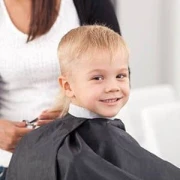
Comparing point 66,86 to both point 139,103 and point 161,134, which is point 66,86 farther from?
point 139,103

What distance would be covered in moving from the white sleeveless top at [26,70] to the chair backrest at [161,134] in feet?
2.15

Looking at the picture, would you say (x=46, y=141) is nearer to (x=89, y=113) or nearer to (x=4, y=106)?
(x=89, y=113)

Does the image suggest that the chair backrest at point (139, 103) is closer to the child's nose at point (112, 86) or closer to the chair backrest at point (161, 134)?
the chair backrest at point (161, 134)

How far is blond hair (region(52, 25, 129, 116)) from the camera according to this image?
48.6 inches

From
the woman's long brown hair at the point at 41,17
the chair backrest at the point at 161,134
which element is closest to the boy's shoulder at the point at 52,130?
the woman's long brown hair at the point at 41,17

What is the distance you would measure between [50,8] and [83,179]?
0.61 meters

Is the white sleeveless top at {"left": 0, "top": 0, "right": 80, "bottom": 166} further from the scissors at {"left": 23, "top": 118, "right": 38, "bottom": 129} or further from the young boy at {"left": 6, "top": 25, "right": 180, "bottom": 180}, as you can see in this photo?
the young boy at {"left": 6, "top": 25, "right": 180, "bottom": 180}

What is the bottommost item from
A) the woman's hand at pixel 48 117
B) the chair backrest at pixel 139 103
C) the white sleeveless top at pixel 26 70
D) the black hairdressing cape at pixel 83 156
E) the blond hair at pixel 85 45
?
the chair backrest at pixel 139 103

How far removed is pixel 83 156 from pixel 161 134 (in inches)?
36.2

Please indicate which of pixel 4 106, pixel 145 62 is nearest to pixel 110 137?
pixel 4 106

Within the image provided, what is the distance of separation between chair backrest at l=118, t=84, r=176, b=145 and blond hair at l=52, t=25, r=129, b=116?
1076mm

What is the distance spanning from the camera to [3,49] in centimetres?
153

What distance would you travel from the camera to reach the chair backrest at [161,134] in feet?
6.84

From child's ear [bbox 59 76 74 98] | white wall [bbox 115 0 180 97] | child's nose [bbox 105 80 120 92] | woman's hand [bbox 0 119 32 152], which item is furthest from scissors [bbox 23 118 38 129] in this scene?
white wall [bbox 115 0 180 97]
